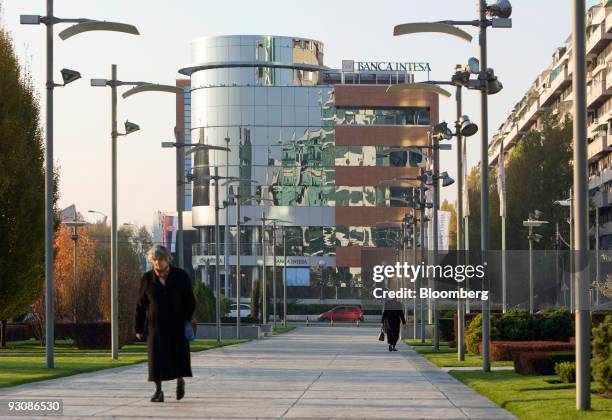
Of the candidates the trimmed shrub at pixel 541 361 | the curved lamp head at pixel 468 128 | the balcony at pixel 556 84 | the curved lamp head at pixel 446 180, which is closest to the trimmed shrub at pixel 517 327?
the curved lamp head at pixel 446 180

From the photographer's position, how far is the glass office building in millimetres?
128875

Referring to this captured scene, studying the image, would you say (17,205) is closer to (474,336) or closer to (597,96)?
(474,336)

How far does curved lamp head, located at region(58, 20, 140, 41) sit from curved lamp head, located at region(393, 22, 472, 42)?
557cm

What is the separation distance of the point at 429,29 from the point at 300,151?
102 meters

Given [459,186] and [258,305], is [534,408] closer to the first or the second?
[459,186]

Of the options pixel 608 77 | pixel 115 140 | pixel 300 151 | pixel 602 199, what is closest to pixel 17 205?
pixel 115 140

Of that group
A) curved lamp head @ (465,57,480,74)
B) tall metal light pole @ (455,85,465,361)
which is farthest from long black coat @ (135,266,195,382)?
tall metal light pole @ (455,85,465,361)

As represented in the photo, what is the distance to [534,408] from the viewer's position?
1697cm

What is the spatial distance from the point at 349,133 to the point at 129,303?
8721 cm

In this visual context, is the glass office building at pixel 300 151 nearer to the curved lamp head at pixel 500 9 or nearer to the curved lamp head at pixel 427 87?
the curved lamp head at pixel 427 87

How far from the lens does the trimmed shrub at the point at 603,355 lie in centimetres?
1878

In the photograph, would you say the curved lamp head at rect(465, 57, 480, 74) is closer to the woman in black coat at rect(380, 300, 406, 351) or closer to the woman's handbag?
the woman's handbag

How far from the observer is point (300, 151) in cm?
13225

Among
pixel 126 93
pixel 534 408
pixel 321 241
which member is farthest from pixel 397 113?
pixel 534 408
